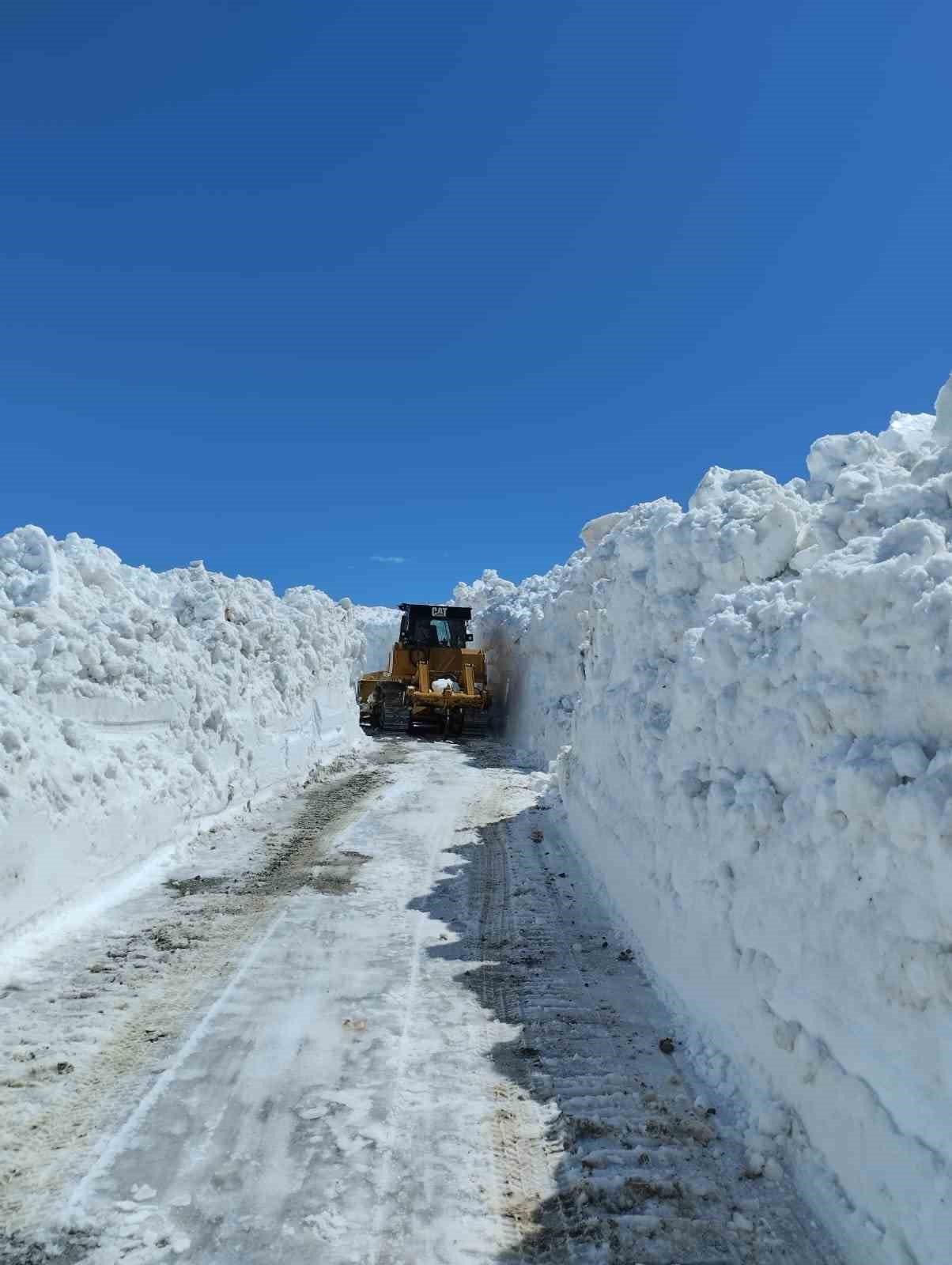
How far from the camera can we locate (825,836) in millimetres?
3645

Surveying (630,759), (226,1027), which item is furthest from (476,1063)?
(630,759)

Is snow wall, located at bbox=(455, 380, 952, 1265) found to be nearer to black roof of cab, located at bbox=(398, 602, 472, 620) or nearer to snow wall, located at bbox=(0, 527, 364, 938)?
snow wall, located at bbox=(0, 527, 364, 938)

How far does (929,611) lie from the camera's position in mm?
3393

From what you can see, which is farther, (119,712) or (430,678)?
(430,678)

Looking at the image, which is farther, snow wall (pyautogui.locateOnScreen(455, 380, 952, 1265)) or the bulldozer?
A: the bulldozer

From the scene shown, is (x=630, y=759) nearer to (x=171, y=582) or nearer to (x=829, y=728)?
(x=829, y=728)

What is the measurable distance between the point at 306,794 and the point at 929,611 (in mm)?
9764

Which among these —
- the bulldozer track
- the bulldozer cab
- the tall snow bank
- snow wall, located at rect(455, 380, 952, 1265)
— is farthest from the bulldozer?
the bulldozer track

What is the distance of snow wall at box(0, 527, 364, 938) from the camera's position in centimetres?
618

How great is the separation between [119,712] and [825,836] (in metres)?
6.86

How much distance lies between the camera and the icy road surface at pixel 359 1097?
123 inches

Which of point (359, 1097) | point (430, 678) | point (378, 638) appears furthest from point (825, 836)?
point (378, 638)

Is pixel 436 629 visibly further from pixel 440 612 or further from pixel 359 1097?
pixel 359 1097

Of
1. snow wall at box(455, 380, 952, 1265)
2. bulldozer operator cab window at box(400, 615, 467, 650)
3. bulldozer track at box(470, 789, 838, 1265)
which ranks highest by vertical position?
bulldozer operator cab window at box(400, 615, 467, 650)
